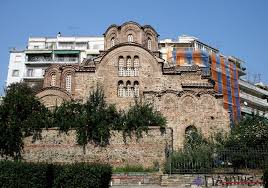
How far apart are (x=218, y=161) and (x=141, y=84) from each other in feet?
42.6

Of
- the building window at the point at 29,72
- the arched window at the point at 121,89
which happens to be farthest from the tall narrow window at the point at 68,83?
the building window at the point at 29,72

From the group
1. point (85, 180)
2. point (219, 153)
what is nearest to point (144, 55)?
point (219, 153)

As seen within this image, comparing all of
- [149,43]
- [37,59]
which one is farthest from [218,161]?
[37,59]

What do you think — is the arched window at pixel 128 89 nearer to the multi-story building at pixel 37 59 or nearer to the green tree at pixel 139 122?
the green tree at pixel 139 122

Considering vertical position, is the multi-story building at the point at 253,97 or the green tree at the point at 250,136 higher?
the multi-story building at the point at 253,97

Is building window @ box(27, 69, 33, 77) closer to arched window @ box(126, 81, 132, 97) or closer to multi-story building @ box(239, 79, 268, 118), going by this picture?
arched window @ box(126, 81, 132, 97)

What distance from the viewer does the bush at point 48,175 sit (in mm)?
11156

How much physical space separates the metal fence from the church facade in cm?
789

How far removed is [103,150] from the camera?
20.0 metres

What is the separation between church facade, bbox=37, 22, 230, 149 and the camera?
2650cm

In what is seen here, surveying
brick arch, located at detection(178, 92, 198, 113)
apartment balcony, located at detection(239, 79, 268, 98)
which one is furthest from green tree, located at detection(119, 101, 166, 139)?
apartment balcony, located at detection(239, 79, 268, 98)

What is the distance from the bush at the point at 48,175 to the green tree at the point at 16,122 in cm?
916

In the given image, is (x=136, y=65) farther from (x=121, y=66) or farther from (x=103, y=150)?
(x=103, y=150)

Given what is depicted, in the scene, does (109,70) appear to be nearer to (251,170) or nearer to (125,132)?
(125,132)
